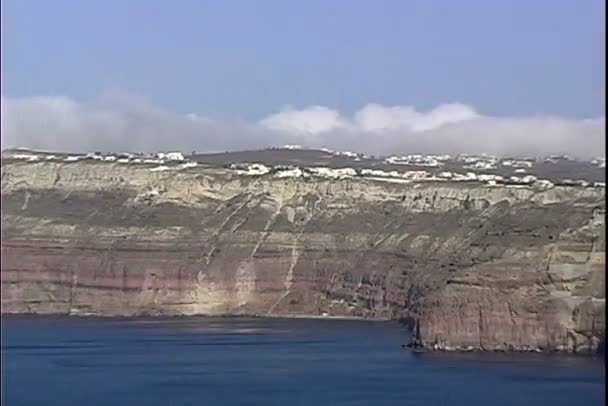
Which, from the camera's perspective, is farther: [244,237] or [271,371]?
[244,237]

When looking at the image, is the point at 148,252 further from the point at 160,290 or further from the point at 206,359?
the point at 206,359

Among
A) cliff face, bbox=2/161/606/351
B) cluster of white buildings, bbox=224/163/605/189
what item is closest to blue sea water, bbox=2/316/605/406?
cliff face, bbox=2/161/606/351

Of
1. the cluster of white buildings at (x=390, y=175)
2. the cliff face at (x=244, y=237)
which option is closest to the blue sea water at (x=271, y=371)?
the cliff face at (x=244, y=237)

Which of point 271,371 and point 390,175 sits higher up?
point 390,175

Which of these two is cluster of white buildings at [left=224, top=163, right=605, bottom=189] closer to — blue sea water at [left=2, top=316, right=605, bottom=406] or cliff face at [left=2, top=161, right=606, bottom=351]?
cliff face at [left=2, top=161, right=606, bottom=351]

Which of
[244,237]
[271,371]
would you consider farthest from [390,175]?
[271,371]

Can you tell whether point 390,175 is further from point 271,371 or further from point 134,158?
point 271,371
